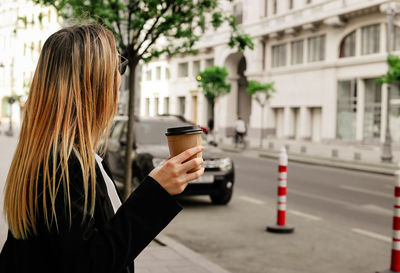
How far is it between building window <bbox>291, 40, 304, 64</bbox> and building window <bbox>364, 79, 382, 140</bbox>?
6.72m

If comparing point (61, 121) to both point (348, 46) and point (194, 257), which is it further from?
point (348, 46)

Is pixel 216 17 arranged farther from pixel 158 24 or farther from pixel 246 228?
pixel 246 228

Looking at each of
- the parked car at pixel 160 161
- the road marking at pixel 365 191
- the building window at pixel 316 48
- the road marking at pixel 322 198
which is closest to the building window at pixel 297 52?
the building window at pixel 316 48

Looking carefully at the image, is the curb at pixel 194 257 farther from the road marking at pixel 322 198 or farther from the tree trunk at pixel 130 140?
the road marking at pixel 322 198

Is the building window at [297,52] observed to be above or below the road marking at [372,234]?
above

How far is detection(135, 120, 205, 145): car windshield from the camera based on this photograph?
10398 mm

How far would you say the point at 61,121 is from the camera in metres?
1.46

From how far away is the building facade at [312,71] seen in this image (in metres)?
31.8

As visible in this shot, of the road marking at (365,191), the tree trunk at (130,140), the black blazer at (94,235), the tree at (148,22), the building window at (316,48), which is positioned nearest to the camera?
the black blazer at (94,235)

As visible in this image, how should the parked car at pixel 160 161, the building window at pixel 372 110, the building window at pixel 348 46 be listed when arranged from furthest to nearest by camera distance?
1. the building window at pixel 348 46
2. the building window at pixel 372 110
3. the parked car at pixel 160 161

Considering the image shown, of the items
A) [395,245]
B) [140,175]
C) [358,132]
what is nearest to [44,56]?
[395,245]

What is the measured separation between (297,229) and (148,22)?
12.9 feet

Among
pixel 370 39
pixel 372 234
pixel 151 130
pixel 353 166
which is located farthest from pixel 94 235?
pixel 370 39

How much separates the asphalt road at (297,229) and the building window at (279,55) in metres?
27.8
